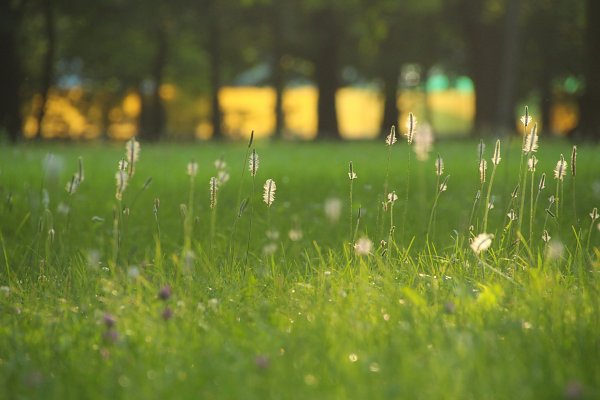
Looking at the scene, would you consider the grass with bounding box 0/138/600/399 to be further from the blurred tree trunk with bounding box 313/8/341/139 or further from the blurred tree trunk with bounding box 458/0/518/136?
the blurred tree trunk with bounding box 313/8/341/139

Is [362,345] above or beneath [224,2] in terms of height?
beneath

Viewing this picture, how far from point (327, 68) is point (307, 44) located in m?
2.71

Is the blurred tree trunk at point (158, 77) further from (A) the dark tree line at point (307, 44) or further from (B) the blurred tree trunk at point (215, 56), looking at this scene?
(B) the blurred tree trunk at point (215, 56)

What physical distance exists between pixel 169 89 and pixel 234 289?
4749 centimetres

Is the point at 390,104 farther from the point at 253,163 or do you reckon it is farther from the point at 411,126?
the point at 253,163

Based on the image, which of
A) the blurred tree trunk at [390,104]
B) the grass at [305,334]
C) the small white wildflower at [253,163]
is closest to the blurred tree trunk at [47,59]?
the blurred tree trunk at [390,104]

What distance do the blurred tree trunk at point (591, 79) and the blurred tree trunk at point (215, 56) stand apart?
13877 millimetres

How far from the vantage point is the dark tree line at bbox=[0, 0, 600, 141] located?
26.7m

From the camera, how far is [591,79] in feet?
69.0

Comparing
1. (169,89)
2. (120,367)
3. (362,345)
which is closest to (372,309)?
(362,345)

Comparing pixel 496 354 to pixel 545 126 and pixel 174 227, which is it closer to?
pixel 174 227

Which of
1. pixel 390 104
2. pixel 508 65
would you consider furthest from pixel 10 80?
pixel 390 104

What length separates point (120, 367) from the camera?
3.70 metres

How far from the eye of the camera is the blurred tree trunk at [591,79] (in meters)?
20.7
